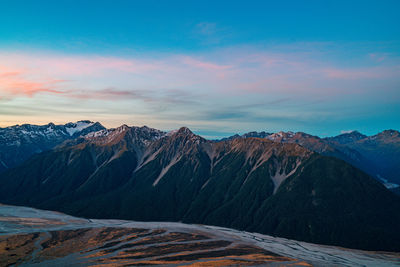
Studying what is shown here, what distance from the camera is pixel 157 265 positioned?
169 meters

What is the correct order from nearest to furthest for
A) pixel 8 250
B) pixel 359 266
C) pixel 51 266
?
pixel 51 266 → pixel 8 250 → pixel 359 266

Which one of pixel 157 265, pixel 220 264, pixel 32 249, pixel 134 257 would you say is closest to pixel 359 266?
pixel 220 264

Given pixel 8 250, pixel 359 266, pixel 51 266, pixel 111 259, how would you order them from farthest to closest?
pixel 359 266, pixel 8 250, pixel 111 259, pixel 51 266

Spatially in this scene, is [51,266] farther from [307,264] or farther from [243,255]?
[307,264]

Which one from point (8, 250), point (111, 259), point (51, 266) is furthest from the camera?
point (8, 250)

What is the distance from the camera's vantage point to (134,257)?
18100cm

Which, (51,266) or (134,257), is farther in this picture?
(134,257)

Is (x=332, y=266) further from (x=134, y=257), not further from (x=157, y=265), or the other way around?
(x=134, y=257)

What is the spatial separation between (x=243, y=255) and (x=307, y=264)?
128 ft

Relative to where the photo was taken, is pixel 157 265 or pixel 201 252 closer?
pixel 157 265

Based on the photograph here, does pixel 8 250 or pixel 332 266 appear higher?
pixel 332 266

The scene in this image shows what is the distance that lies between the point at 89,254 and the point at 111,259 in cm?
1890

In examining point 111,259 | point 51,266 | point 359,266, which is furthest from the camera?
point 359,266

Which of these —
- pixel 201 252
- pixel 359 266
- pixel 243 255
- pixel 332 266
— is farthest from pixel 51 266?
pixel 359 266
